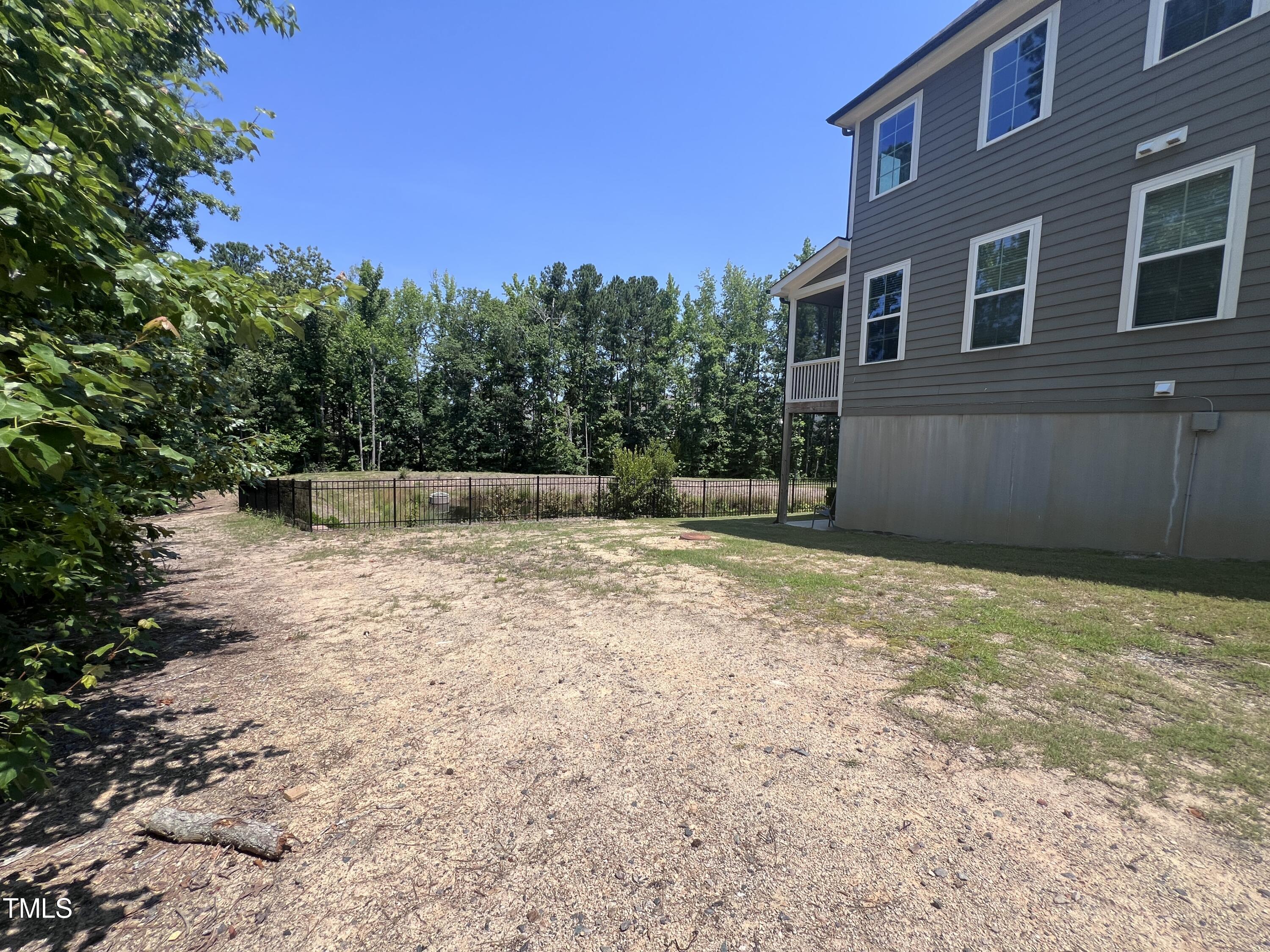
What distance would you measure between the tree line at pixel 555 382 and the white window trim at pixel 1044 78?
2250 cm

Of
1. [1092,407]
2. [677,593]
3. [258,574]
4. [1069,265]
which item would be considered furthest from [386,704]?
[1069,265]

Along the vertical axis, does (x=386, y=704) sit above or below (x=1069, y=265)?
below

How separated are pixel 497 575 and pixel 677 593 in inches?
97.1

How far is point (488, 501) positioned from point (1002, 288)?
38.3 feet

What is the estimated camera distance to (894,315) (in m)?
10.1

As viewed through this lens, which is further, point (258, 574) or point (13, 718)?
point (258, 574)

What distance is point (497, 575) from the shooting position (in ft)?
→ 22.9

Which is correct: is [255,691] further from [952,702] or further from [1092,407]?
[1092,407]

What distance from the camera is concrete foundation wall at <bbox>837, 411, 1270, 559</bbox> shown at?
6141mm

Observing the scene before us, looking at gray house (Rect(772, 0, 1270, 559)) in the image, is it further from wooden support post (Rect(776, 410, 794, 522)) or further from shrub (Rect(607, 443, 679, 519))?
shrub (Rect(607, 443, 679, 519))

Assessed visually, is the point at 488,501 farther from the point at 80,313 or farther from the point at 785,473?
the point at 80,313

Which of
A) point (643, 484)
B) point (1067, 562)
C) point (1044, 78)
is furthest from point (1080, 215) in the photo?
point (643, 484)

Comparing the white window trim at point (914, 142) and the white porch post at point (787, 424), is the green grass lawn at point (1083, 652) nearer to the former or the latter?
the white porch post at point (787, 424)

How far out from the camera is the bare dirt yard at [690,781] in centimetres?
186
